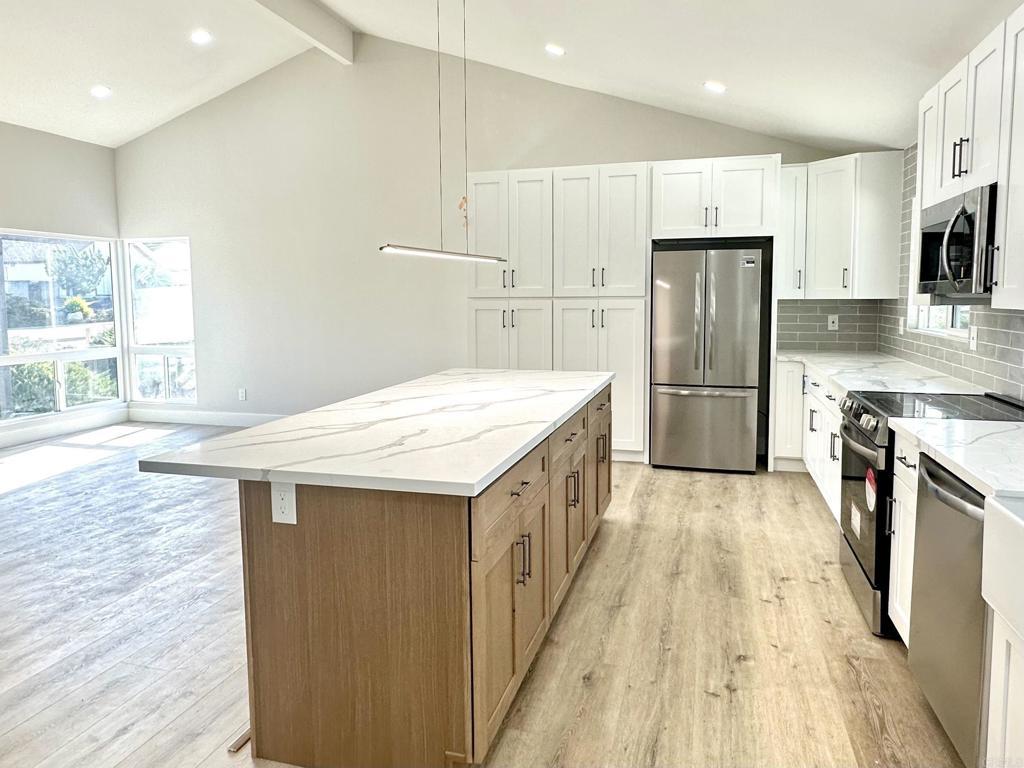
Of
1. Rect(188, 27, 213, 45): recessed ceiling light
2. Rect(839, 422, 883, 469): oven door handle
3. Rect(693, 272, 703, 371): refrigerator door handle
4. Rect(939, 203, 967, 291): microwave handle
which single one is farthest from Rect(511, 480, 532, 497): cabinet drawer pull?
Rect(188, 27, 213, 45): recessed ceiling light

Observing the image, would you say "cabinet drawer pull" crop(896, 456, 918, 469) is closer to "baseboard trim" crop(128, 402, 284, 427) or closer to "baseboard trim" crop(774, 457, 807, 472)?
"baseboard trim" crop(774, 457, 807, 472)

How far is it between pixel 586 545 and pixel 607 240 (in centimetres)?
278

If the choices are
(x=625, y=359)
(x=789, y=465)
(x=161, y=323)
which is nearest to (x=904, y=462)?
(x=789, y=465)

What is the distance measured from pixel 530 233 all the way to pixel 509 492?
12.6 feet

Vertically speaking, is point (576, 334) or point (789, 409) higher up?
point (576, 334)

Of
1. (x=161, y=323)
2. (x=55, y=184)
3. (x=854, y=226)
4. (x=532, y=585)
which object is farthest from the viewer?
(x=161, y=323)

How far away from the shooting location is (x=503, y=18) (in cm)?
478

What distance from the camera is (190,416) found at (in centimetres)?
767

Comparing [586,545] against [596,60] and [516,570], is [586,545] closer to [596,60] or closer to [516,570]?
[516,570]

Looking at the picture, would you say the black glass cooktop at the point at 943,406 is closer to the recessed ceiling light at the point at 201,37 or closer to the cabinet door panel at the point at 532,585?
the cabinet door panel at the point at 532,585

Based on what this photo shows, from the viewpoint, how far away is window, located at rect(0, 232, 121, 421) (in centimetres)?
661

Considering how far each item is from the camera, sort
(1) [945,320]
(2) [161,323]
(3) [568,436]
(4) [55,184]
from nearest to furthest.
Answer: (3) [568,436] → (1) [945,320] → (4) [55,184] → (2) [161,323]

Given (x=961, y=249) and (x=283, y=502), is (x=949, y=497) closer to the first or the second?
(x=961, y=249)

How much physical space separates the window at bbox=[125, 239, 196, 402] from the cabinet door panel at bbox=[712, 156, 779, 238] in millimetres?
5442
